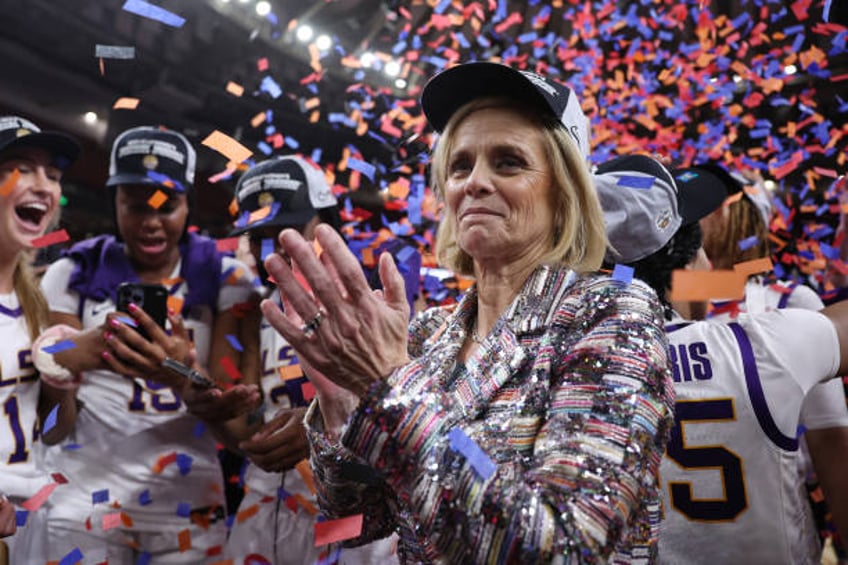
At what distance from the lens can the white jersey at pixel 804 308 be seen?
1.86m

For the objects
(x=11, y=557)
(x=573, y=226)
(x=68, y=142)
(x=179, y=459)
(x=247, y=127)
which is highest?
(x=247, y=127)

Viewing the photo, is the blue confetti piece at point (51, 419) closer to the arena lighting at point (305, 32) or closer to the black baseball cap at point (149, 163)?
the black baseball cap at point (149, 163)

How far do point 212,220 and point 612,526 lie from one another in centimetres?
1040

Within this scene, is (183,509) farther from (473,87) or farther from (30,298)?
(473,87)

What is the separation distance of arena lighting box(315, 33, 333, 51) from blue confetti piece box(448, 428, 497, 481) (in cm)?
950

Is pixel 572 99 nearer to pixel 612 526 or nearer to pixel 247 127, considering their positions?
pixel 612 526

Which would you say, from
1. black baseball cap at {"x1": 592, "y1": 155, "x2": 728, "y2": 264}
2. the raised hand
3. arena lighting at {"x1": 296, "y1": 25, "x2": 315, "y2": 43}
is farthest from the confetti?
arena lighting at {"x1": 296, "y1": 25, "x2": 315, "y2": 43}

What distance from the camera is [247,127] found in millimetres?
10250

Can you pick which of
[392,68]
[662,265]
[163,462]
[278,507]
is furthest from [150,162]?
[392,68]

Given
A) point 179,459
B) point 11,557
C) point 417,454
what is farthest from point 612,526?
point 11,557

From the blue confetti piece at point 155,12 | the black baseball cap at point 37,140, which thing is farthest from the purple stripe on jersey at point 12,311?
the blue confetti piece at point 155,12

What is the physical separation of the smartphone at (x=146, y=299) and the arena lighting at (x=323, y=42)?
26.6ft

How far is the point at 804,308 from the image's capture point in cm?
254

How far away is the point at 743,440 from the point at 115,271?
2.19 meters
